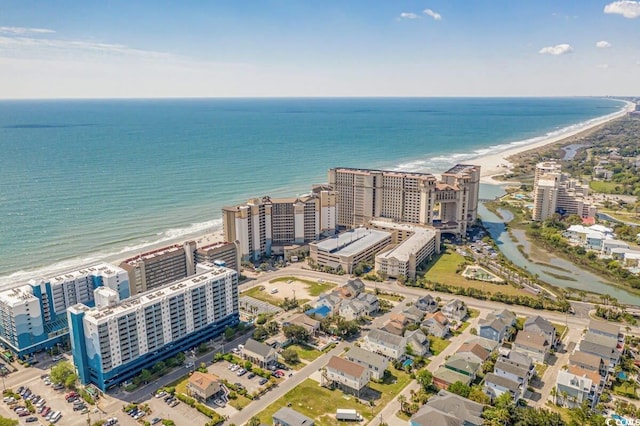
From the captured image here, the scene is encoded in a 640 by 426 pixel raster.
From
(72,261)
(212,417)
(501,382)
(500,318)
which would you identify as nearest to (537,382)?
(501,382)

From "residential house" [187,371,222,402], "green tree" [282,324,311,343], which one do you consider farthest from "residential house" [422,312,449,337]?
"residential house" [187,371,222,402]

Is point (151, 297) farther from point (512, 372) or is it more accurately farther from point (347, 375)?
point (512, 372)

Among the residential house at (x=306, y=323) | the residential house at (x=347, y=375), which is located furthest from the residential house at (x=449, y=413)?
the residential house at (x=306, y=323)

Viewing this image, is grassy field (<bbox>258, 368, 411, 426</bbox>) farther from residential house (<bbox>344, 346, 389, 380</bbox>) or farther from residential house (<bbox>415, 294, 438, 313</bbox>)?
residential house (<bbox>415, 294, 438, 313</bbox>)

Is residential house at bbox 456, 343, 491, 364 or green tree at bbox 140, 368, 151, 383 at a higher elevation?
residential house at bbox 456, 343, 491, 364

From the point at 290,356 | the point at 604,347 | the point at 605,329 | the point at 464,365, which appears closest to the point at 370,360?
the point at 290,356

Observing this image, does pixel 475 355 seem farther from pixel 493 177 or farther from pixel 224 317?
pixel 493 177
